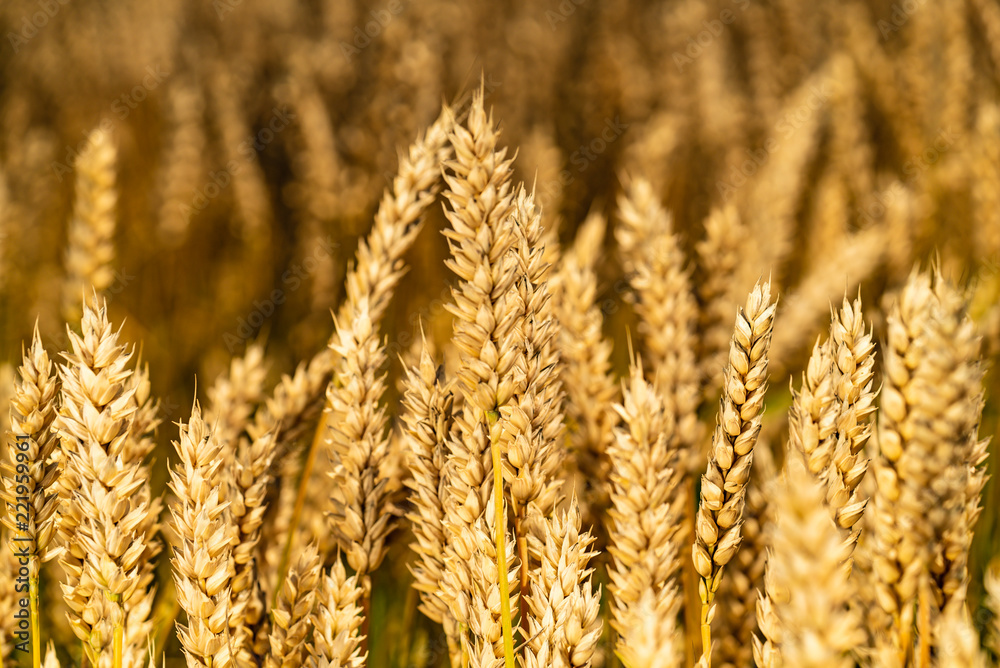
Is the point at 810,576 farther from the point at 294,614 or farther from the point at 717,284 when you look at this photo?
the point at 717,284

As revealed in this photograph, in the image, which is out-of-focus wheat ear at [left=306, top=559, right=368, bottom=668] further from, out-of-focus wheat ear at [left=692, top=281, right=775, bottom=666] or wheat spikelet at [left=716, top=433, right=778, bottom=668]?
wheat spikelet at [left=716, top=433, right=778, bottom=668]

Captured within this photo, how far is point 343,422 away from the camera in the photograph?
2.74 feet

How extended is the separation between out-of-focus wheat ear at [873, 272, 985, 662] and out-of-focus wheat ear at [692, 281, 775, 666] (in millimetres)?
134

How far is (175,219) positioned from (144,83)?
1.17m

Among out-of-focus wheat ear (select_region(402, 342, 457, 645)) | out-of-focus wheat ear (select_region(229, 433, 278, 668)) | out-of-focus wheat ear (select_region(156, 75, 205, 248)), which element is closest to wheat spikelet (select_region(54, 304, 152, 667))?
out-of-focus wheat ear (select_region(229, 433, 278, 668))

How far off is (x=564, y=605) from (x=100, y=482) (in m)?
0.44

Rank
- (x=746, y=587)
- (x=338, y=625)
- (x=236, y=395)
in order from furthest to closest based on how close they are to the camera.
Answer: (x=236, y=395) → (x=746, y=587) → (x=338, y=625)

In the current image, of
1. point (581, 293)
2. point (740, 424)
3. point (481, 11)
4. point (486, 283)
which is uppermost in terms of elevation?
point (481, 11)

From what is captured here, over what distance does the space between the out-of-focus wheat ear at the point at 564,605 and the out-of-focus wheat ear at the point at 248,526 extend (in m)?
0.33

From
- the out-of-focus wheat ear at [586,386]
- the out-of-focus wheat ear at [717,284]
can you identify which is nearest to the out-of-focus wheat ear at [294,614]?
the out-of-focus wheat ear at [586,386]

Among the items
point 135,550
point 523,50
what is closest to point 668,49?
point 523,50

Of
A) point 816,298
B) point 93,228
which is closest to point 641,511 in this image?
point 816,298

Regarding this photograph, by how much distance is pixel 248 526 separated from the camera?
817 mm

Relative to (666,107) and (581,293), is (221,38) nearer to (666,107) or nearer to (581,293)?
(666,107)
